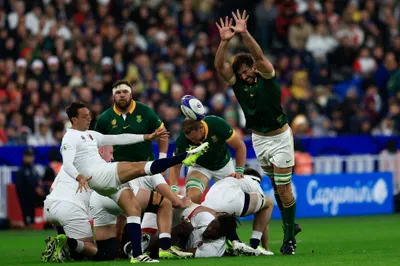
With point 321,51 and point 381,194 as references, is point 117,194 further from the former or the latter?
point 321,51

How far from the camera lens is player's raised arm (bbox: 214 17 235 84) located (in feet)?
40.7

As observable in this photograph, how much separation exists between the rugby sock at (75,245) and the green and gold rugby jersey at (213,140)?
2109 mm

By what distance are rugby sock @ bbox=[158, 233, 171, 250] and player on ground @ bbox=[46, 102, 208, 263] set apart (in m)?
0.63

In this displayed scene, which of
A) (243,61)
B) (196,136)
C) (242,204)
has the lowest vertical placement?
(242,204)

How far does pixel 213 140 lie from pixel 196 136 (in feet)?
1.96

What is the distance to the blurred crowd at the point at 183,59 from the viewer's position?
23281mm

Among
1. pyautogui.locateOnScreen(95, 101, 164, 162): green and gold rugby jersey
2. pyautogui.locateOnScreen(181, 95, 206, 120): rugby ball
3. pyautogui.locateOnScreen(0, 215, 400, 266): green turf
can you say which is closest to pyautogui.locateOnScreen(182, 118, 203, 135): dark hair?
pyautogui.locateOnScreen(181, 95, 206, 120): rugby ball

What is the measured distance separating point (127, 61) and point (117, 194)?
13536mm

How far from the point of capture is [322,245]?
47.8ft

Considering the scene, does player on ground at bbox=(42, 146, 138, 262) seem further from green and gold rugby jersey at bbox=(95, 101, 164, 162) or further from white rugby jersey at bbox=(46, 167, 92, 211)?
green and gold rugby jersey at bbox=(95, 101, 164, 162)

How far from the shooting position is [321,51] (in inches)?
1113

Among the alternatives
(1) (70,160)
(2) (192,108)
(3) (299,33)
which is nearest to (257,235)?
(2) (192,108)

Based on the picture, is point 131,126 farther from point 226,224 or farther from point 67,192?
point 226,224

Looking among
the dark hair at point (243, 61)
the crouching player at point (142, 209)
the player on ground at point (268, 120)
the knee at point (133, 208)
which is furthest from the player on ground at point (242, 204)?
the dark hair at point (243, 61)
